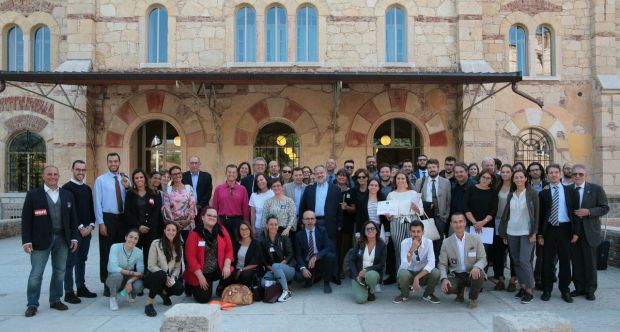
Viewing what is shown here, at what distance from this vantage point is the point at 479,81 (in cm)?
1347

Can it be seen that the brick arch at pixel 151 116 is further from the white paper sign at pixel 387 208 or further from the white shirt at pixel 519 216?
the white shirt at pixel 519 216

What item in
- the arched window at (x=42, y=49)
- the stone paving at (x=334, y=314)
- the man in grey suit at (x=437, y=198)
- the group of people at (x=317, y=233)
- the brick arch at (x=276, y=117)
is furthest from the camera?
the arched window at (x=42, y=49)

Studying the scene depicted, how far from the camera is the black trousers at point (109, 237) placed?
7.85 metres

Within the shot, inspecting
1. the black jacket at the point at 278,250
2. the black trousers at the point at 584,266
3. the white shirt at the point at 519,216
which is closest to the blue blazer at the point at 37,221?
the black jacket at the point at 278,250

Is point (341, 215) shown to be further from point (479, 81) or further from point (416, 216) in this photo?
point (479, 81)

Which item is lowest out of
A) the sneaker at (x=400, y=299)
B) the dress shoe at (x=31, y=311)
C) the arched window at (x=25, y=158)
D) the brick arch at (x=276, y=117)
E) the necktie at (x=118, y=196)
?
the sneaker at (x=400, y=299)

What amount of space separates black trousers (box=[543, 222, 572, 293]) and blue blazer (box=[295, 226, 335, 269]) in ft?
10.2

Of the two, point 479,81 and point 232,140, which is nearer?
point 479,81

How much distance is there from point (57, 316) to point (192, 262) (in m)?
1.80

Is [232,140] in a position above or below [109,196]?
above

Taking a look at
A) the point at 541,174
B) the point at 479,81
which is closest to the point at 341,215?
the point at 541,174

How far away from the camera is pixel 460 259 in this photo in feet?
24.0

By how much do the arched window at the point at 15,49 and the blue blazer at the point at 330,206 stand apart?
12.4 meters

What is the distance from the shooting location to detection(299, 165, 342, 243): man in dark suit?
8.50 meters
